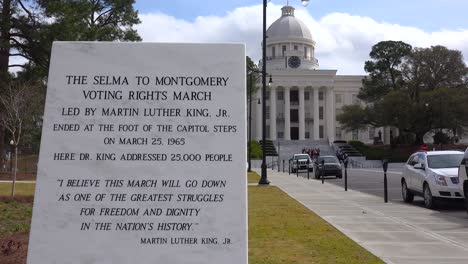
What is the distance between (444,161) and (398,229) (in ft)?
19.7

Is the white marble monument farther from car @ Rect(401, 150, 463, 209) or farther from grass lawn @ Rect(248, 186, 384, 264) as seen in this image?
car @ Rect(401, 150, 463, 209)

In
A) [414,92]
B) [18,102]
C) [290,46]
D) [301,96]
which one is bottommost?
[18,102]

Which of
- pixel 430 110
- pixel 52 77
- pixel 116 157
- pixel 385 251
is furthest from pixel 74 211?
pixel 430 110

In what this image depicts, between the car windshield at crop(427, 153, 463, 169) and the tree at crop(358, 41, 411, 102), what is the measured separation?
71.8 metres

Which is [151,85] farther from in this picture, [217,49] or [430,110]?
[430,110]

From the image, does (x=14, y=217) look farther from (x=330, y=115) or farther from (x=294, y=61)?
(x=294, y=61)

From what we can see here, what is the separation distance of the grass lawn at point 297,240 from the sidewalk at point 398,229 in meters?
0.33

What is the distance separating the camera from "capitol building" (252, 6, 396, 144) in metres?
106

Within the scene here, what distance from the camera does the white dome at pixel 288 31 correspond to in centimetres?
11475

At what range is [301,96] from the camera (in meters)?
107

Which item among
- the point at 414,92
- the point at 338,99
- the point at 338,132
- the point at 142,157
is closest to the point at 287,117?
the point at 338,132

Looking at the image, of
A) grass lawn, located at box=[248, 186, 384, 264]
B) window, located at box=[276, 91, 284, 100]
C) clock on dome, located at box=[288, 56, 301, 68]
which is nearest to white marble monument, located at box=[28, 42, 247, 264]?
grass lawn, located at box=[248, 186, 384, 264]

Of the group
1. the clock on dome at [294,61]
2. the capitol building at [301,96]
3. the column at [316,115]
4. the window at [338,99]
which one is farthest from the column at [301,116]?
the window at [338,99]

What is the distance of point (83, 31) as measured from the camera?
93.9 feet
